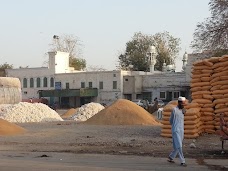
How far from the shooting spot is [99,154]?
14.4 m

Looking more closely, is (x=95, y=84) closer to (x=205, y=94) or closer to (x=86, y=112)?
(x=86, y=112)

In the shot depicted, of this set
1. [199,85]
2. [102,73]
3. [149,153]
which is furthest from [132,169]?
[102,73]

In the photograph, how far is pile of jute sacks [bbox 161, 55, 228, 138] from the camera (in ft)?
59.5

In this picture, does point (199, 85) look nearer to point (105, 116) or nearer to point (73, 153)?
point (73, 153)

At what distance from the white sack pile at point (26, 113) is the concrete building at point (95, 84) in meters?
31.3

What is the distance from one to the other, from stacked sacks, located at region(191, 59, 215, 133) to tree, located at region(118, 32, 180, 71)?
66652mm

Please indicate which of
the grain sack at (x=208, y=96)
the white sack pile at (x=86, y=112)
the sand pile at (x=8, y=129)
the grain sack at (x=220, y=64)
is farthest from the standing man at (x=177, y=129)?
the white sack pile at (x=86, y=112)

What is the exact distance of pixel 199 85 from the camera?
19172 millimetres

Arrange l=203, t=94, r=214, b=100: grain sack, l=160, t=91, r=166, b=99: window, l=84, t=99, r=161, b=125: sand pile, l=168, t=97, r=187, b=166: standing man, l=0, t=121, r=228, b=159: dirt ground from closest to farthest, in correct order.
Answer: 1. l=168, t=97, r=187, b=166: standing man
2. l=0, t=121, r=228, b=159: dirt ground
3. l=203, t=94, r=214, b=100: grain sack
4. l=84, t=99, r=161, b=125: sand pile
5. l=160, t=91, r=166, b=99: window

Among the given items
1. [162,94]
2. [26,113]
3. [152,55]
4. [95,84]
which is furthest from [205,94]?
[152,55]

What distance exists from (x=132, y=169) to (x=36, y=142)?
29.1ft

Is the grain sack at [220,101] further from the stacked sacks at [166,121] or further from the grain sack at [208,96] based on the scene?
the stacked sacks at [166,121]

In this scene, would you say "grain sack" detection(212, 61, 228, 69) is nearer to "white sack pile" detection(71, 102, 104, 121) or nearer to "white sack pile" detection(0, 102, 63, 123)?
"white sack pile" detection(0, 102, 63, 123)

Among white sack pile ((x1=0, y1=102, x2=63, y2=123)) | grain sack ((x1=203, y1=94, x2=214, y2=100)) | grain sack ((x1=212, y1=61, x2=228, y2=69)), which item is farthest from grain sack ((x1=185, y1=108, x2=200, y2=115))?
white sack pile ((x1=0, y1=102, x2=63, y2=123))
